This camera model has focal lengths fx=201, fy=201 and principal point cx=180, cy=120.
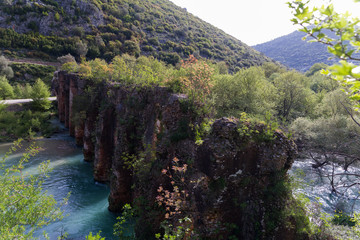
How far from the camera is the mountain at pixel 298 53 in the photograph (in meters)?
128

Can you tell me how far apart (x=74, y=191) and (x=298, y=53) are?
179425mm

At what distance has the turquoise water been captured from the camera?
10859mm

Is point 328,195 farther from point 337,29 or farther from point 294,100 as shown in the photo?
point 337,29

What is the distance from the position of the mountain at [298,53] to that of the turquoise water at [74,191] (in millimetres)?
130191

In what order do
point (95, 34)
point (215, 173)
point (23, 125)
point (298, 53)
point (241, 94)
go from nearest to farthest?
point (215, 173) → point (241, 94) → point (23, 125) → point (95, 34) → point (298, 53)

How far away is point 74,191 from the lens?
47.9 ft

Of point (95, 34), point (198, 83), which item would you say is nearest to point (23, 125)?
point (198, 83)

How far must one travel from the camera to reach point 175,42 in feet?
213

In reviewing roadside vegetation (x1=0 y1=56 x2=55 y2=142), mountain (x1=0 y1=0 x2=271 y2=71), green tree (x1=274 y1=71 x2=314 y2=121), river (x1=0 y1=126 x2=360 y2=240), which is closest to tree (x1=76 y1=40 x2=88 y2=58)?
mountain (x1=0 y1=0 x2=271 y2=71)

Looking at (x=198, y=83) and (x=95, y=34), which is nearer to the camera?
(x=198, y=83)

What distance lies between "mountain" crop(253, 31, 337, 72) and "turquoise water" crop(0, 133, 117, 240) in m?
130

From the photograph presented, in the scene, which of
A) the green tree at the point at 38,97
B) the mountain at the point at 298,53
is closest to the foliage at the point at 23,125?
the green tree at the point at 38,97

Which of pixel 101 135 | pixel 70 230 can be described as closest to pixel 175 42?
pixel 101 135

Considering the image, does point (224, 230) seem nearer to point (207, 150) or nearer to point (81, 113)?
point (207, 150)
